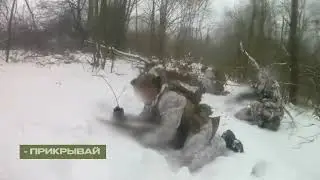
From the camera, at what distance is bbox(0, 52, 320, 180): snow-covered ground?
214 centimetres

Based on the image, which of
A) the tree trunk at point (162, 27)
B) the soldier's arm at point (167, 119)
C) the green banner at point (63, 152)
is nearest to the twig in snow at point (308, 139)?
the soldier's arm at point (167, 119)

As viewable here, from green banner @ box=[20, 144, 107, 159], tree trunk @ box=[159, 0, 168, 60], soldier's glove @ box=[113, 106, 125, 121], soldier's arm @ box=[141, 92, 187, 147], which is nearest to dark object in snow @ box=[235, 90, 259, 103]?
soldier's arm @ box=[141, 92, 187, 147]

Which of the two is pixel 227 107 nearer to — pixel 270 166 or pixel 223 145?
pixel 223 145

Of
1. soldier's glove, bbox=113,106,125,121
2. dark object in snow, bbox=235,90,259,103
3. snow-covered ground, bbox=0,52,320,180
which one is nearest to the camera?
snow-covered ground, bbox=0,52,320,180

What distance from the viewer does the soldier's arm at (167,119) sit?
2260mm

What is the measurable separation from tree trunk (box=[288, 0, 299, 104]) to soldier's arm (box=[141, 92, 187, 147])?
1.90 feet

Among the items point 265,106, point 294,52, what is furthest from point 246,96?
point 294,52

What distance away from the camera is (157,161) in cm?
223

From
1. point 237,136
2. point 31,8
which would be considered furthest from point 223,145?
point 31,8

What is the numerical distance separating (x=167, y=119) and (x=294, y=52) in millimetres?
774

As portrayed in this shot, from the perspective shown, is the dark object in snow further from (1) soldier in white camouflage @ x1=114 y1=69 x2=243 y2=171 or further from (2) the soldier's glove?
(2) the soldier's glove

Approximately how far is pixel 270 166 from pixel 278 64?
1.75 feet

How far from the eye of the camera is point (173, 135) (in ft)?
7.52

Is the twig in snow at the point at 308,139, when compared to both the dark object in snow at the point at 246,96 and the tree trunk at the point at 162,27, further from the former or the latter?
the tree trunk at the point at 162,27
